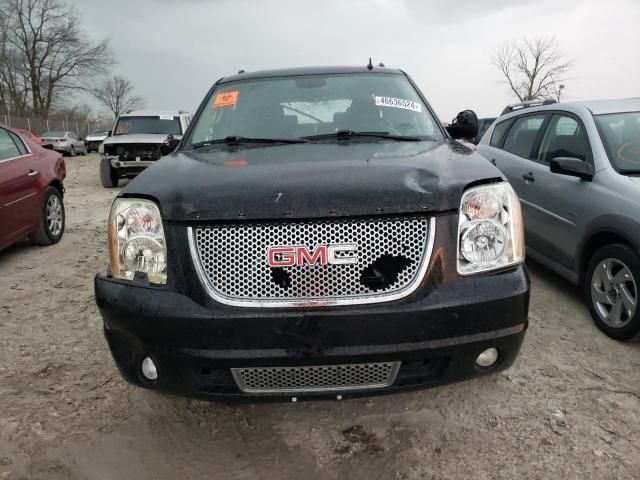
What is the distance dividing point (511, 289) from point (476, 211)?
32 centimetres

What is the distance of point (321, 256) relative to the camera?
1.77 meters

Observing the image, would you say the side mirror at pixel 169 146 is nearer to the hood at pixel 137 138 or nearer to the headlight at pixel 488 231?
the headlight at pixel 488 231

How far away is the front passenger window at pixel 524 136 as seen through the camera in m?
4.58

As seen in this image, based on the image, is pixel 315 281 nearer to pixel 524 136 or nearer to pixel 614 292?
pixel 614 292

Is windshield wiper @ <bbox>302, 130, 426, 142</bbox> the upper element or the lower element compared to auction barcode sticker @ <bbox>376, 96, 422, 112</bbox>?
lower

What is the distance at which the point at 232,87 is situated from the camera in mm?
3363

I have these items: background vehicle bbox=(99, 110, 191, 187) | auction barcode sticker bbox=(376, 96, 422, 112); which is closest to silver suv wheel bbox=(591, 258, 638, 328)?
auction barcode sticker bbox=(376, 96, 422, 112)

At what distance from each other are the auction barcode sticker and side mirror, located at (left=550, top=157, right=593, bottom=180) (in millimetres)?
1262

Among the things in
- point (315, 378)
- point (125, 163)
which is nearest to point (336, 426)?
point (315, 378)

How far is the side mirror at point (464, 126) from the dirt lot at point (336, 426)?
1.41 meters

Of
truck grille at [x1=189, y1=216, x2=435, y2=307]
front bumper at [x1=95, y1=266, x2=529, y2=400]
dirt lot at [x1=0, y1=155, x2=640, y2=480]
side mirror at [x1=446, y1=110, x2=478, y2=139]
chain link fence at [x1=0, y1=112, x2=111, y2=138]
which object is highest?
chain link fence at [x1=0, y1=112, x2=111, y2=138]

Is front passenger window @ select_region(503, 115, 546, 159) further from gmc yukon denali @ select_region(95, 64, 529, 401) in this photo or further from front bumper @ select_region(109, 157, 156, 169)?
front bumper @ select_region(109, 157, 156, 169)

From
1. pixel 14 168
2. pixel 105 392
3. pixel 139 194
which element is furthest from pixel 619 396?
pixel 14 168

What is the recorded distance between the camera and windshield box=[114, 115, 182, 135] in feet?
39.1
